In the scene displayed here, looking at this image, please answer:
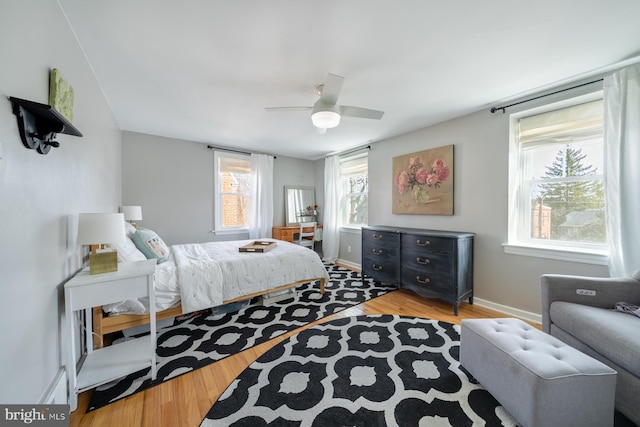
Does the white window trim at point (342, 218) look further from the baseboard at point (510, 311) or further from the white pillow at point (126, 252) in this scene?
the white pillow at point (126, 252)

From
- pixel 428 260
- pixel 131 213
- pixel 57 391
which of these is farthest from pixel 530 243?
pixel 131 213

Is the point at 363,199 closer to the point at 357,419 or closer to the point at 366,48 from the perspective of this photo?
the point at 366,48

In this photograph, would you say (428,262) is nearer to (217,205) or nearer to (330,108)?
(330,108)

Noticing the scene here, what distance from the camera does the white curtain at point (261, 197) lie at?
4.45 metres

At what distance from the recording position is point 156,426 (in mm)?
1226

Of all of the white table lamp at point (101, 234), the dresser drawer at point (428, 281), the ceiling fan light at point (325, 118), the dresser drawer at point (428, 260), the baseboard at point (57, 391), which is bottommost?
the baseboard at point (57, 391)

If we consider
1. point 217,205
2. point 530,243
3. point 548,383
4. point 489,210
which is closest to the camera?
point 548,383

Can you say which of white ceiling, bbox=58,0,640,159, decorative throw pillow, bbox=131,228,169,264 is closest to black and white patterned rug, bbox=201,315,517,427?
decorative throw pillow, bbox=131,228,169,264

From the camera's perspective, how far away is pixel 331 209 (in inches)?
186

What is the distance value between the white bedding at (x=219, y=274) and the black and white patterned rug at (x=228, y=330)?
0.28 metres

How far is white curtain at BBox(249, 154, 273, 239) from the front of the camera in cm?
445

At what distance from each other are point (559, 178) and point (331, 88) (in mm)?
2463

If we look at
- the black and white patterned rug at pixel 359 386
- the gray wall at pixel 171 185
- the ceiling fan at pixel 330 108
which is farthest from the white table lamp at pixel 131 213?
the black and white patterned rug at pixel 359 386

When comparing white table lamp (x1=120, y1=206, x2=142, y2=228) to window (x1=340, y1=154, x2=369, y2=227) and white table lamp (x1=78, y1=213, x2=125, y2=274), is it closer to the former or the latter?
white table lamp (x1=78, y1=213, x2=125, y2=274)
